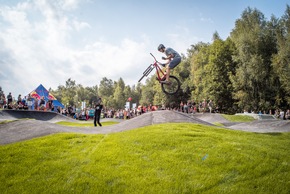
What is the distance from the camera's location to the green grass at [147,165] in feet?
21.8

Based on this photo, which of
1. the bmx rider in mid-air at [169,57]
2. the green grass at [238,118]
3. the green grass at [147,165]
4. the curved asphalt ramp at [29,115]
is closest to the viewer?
the green grass at [147,165]

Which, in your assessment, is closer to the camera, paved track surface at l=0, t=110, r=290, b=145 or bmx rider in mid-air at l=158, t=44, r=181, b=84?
paved track surface at l=0, t=110, r=290, b=145

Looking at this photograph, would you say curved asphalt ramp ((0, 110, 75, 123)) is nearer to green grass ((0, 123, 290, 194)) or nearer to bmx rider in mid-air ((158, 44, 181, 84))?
green grass ((0, 123, 290, 194))

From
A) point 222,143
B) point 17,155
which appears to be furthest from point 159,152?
point 17,155

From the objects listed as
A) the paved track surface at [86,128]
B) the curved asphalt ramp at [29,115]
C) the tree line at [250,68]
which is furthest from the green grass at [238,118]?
the curved asphalt ramp at [29,115]

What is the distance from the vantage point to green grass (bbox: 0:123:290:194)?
261 inches

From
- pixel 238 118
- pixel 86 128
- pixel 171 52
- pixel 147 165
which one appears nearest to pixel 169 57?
pixel 171 52

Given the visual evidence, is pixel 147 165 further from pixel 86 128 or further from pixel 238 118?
pixel 238 118

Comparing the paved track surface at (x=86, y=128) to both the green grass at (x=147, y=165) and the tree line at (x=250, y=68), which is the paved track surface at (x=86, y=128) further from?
the tree line at (x=250, y=68)

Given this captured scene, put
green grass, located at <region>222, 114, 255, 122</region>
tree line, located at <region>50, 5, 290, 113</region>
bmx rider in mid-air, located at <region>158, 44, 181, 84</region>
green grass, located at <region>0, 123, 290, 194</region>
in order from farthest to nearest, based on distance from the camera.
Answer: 1. tree line, located at <region>50, 5, 290, 113</region>
2. green grass, located at <region>222, 114, 255, 122</region>
3. bmx rider in mid-air, located at <region>158, 44, 181, 84</region>
4. green grass, located at <region>0, 123, 290, 194</region>

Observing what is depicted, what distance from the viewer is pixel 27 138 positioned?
1084 cm

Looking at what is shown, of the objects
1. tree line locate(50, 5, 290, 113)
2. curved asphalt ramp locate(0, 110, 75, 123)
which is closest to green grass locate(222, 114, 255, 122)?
tree line locate(50, 5, 290, 113)

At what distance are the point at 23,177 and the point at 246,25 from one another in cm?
5020

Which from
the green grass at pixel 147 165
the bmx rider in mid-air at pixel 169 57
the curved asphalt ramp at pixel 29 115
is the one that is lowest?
the green grass at pixel 147 165
